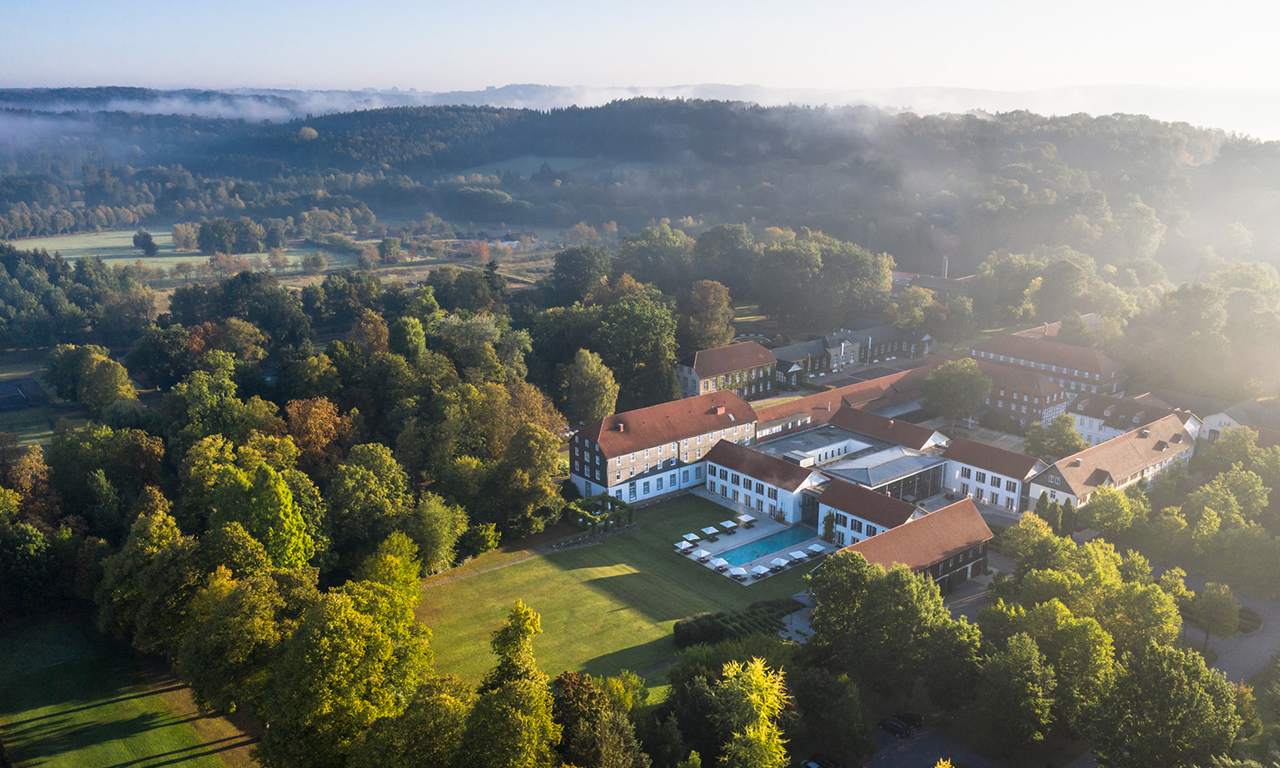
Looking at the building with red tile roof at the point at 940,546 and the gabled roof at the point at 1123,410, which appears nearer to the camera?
the building with red tile roof at the point at 940,546

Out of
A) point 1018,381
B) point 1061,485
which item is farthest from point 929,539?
point 1018,381

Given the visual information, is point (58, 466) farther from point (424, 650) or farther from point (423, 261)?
point (423, 261)

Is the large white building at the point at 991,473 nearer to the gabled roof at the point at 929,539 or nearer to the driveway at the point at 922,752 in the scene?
the gabled roof at the point at 929,539

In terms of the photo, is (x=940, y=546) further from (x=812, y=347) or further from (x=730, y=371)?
(x=812, y=347)

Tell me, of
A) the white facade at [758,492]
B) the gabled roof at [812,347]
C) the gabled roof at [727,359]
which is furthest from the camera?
the gabled roof at [812,347]

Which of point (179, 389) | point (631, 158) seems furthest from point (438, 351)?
point (631, 158)

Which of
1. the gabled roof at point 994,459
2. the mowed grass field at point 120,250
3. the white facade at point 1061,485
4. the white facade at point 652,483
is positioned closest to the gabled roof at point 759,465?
the white facade at point 652,483

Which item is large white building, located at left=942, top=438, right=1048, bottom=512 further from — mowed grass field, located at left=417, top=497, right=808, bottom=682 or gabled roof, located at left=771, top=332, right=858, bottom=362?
gabled roof, located at left=771, top=332, right=858, bottom=362
